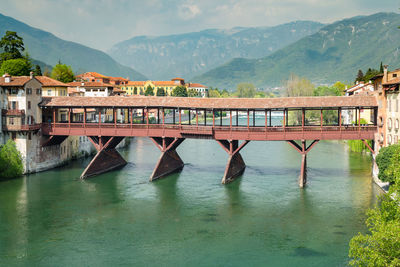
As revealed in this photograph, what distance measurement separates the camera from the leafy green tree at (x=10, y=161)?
5684 cm

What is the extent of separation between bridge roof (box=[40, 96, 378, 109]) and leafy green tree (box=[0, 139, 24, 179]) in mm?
7137

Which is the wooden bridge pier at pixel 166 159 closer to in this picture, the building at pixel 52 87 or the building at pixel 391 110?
the building at pixel 391 110

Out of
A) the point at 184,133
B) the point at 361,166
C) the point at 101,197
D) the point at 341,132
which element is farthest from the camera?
the point at 361,166

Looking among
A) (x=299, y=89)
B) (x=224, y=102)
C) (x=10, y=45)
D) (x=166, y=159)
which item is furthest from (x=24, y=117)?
(x=299, y=89)

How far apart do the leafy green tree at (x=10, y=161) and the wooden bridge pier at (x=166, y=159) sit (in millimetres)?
17870

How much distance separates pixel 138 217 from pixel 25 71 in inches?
2188

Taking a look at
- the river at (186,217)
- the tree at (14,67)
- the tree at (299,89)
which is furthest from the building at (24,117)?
the tree at (299,89)

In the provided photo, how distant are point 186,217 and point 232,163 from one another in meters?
15.8

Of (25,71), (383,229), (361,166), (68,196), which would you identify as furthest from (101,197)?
(25,71)

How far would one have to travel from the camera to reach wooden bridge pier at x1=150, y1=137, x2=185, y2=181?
2221 inches

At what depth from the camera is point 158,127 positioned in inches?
2242

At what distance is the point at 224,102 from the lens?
55.0 metres

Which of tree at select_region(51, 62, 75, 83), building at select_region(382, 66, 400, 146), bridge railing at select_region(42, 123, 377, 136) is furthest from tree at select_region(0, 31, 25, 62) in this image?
building at select_region(382, 66, 400, 146)

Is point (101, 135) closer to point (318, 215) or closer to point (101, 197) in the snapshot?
point (101, 197)
